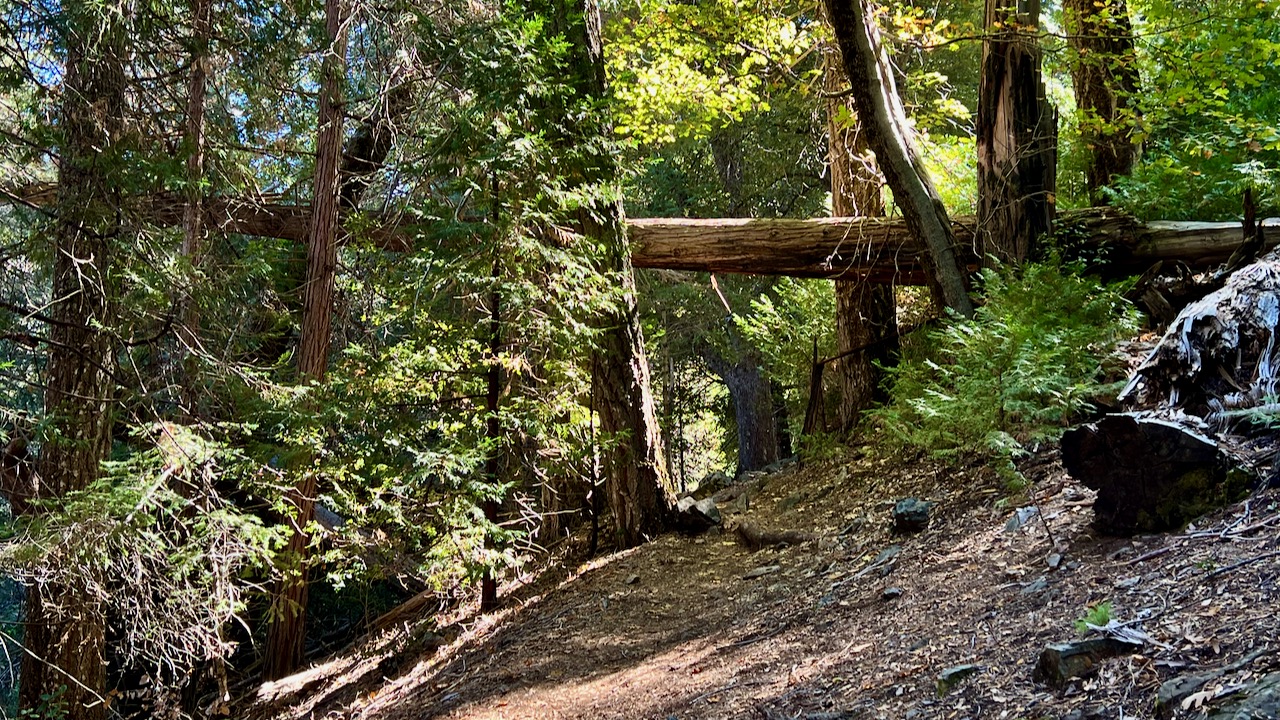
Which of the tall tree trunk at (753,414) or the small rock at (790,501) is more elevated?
the tall tree trunk at (753,414)

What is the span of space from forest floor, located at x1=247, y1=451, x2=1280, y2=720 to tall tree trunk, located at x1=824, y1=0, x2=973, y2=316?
5.80 ft

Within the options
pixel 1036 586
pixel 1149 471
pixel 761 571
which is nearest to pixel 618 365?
pixel 761 571

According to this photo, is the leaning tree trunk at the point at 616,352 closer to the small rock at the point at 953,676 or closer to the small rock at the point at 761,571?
the small rock at the point at 761,571

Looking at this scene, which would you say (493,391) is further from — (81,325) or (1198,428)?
(1198,428)

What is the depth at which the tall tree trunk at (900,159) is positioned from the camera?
7732 millimetres

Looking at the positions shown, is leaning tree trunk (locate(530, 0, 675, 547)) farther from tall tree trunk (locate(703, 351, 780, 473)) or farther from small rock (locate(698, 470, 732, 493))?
tall tree trunk (locate(703, 351, 780, 473))

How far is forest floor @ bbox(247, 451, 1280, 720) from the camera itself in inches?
124

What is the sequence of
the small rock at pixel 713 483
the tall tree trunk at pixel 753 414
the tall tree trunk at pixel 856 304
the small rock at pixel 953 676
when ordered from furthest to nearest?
the tall tree trunk at pixel 753 414 → the small rock at pixel 713 483 → the tall tree trunk at pixel 856 304 → the small rock at pixel 953 676

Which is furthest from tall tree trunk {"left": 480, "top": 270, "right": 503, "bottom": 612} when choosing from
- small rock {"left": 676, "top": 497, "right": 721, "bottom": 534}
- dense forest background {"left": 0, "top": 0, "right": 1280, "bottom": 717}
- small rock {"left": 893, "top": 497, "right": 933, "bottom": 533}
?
small rock {"left": 893, "top": 497, "right": 933, "bottom": 533}

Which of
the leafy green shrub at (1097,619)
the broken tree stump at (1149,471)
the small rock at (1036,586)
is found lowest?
the small rock at (1036,586)

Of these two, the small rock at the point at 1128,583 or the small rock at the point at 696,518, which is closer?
the small rock at the point at 1128,583

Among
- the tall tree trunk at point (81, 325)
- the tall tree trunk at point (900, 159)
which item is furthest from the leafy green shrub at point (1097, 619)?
the tall tree trunk at point (81, 325)

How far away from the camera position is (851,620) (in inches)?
194

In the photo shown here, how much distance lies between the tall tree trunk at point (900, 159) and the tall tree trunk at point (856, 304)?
1.89m
